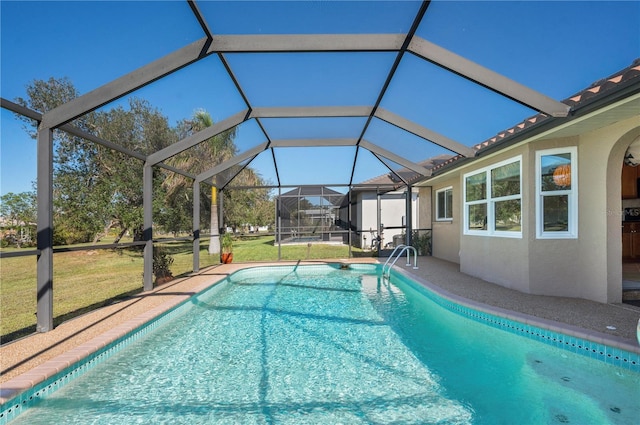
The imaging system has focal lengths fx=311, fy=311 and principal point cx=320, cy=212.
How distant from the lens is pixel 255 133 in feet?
30.4

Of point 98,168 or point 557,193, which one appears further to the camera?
point 98,168

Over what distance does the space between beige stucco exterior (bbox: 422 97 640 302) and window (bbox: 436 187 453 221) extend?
4.47 meters

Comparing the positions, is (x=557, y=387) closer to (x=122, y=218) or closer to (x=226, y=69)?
(x=226, y=69)

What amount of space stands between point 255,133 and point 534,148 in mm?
6967

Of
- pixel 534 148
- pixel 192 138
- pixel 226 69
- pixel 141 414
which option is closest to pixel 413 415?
pixel 141 414

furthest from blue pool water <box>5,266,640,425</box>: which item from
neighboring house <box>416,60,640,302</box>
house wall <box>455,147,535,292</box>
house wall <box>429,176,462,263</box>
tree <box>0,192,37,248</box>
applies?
tree <box>0,192,37,248</box>

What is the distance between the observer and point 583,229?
5.61m

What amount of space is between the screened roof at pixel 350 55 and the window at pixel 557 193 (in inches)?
40.2

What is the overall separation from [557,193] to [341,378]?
17.3 ft

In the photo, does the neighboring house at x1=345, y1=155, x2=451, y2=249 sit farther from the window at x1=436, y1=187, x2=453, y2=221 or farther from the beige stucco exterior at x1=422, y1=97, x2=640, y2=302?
the beige stucco exterior at x1=422, y1=97, x2=640, y2=302

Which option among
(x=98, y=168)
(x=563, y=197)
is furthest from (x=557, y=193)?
(x=98, y=168)

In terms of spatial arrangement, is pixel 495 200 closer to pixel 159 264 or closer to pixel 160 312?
pixel 160 312

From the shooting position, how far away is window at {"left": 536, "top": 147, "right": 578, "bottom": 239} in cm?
572

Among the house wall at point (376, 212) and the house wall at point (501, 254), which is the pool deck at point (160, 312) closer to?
the house wall at point (501, 254)
